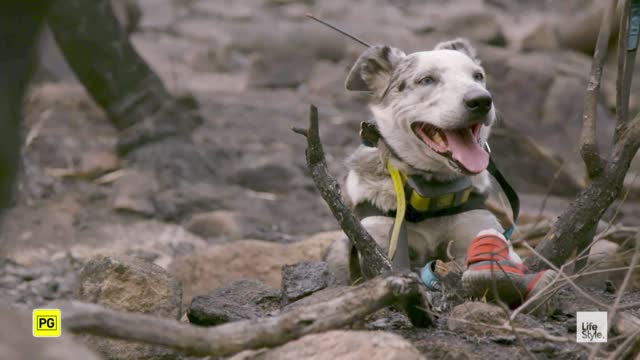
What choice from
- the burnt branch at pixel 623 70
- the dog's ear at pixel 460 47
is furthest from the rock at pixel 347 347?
the dog's ear at pixel 460 47

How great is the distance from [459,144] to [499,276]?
0.95 m

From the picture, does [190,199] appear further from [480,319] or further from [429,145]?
[480,319]

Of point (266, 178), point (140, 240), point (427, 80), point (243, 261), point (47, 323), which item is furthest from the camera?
point (266, 178)

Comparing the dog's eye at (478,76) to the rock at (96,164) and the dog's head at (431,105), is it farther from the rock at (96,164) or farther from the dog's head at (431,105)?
the rock at (96,164)

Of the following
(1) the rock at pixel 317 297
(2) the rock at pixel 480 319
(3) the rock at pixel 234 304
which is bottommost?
(3) the rock at pixel 234 304

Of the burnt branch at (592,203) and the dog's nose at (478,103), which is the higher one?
the dog's nose at (478,103)

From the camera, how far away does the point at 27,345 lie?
2.69 m

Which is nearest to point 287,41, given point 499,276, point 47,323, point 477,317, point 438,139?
point 438,139

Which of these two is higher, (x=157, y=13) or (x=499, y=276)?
(x=499, y=276)

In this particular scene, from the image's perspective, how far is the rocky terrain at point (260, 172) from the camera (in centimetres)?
446

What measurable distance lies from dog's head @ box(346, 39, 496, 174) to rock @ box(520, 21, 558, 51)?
29.1ft

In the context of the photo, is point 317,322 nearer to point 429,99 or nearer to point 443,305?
point 443,305

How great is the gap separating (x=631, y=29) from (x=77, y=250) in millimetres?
5034

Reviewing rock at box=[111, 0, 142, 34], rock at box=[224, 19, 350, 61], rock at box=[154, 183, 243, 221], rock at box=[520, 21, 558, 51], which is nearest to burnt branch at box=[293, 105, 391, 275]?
rock at box=[154, 183, 243, 221]
